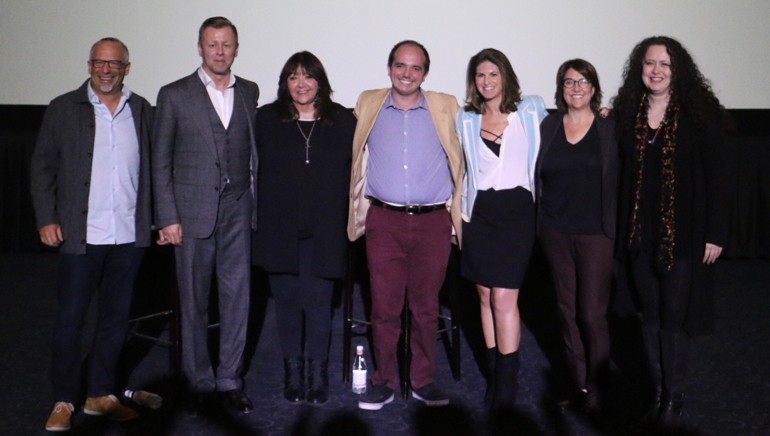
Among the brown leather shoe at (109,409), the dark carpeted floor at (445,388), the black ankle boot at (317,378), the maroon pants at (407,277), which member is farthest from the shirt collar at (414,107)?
the brown leather shoe at (109,409)

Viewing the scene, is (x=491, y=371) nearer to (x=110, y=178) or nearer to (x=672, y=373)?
(x=672, y=373)

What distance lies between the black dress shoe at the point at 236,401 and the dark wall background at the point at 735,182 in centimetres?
355

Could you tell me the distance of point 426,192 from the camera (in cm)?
284

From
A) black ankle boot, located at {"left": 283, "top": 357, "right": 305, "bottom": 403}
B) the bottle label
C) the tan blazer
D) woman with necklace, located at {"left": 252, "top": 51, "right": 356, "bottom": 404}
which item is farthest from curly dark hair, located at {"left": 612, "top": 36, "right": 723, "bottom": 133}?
black ankle boot, located at {"left": 283, "top": 357, "right": 305, "bottom": 403}

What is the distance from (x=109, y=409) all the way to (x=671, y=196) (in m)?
2.13

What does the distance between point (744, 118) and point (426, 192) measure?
12.3ft

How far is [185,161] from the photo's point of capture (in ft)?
9.02

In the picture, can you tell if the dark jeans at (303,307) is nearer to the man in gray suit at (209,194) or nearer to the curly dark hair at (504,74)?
the man in gray suit at (209,194)

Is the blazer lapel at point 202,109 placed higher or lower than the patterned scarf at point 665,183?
higher

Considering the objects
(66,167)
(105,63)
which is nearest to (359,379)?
(66,167)

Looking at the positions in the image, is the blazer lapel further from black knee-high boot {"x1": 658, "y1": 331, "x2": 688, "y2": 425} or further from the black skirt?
black knee-high boot {"x1": 658, "y1": 331, "x2": 688, "y2": 425}

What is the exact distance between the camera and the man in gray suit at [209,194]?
8.93 ft

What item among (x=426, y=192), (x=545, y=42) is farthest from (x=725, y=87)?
(x=426, y=192)

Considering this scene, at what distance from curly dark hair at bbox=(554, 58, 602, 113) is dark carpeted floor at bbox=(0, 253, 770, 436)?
114cm
